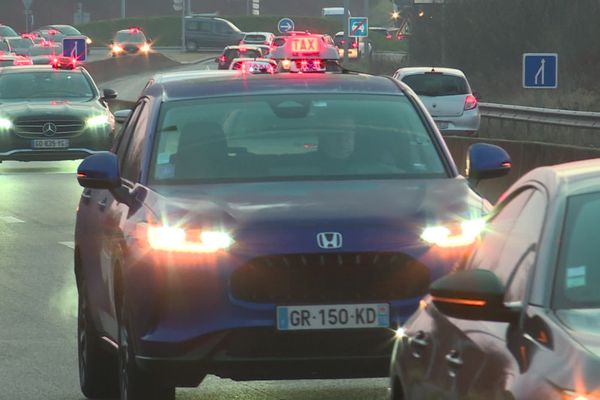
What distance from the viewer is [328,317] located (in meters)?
8.38

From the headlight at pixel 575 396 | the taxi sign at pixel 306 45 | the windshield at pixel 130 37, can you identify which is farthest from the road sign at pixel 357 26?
the headlight at pixel 575 396

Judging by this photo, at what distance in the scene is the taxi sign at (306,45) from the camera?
24547mm

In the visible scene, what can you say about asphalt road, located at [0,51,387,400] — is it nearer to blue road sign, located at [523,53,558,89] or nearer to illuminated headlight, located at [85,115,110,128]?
illuminated headlight, located at [85,115,110,128]

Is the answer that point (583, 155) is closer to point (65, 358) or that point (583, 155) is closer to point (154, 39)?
point (65, 358)

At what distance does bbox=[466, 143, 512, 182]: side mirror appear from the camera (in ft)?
32.1

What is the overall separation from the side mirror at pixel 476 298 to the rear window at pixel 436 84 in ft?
106

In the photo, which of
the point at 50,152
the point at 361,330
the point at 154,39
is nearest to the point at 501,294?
the point at 361,330

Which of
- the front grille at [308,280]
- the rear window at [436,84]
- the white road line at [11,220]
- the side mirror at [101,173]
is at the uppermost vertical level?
the side mirror at [101,173]

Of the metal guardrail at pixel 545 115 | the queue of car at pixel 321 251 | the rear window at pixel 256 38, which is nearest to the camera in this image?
the queue of car at pixel 321 251

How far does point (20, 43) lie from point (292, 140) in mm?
83080

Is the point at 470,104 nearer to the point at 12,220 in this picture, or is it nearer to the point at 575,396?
the point at 12,220

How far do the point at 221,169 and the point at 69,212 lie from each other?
13.7 meters

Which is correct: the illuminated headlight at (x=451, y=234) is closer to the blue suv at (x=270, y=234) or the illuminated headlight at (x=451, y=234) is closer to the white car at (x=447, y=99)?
the blue suv at (x=270, y=234)

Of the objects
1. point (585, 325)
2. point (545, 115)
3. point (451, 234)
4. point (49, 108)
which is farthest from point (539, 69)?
point (585, 325)
